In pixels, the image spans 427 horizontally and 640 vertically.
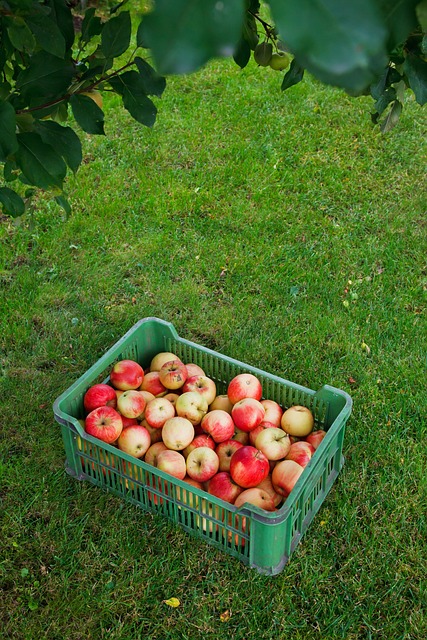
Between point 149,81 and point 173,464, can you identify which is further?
point 173,464

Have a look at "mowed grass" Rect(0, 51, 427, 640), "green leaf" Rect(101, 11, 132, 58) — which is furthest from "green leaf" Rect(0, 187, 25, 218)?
"mowed grass" Rect(0, 51, 427, 640)

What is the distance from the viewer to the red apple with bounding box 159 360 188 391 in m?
2.87

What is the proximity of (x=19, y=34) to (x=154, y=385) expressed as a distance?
1.74 metres

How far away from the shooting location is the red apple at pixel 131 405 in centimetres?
276

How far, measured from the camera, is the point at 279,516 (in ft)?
7.45

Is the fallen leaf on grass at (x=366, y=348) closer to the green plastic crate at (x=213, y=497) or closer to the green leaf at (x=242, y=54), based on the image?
the green plastic crate at (x=213, y=497)

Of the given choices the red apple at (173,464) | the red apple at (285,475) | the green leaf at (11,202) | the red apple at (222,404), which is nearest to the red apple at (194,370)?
the red apple at (222,404)

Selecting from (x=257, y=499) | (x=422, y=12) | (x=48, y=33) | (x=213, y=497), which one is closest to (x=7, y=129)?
(x=48, y=33)

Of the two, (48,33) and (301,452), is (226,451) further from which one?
(48,33)

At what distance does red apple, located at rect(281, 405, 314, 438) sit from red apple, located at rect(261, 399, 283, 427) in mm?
31

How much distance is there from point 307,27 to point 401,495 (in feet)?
8.71

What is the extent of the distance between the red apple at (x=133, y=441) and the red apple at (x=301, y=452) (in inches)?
21.1

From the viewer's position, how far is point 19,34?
139cm

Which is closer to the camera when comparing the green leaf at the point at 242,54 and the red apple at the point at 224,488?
the green leaf at the point at 242,54
